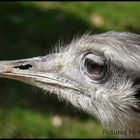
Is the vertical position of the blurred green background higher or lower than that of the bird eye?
higher

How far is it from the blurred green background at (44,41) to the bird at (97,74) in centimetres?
53

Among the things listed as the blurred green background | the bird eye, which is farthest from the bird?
the blurred green background

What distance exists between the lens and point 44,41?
6340 mm

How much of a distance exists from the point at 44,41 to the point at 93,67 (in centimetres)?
329

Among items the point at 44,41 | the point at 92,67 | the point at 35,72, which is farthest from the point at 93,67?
the point at 44,41

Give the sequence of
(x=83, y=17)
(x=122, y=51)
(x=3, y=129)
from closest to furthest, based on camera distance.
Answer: (x=122, y=51)
(x=3, y=129)
(x=83, y=17)

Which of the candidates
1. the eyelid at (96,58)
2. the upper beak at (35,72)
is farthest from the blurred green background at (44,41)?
the eyelid at (96,58)

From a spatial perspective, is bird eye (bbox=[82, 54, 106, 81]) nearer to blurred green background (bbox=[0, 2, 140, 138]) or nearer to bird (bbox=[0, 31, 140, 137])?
bird (bbox=[0, 31, 140, 137])

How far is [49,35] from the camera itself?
6.50m

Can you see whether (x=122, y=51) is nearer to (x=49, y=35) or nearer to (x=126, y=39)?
(x=126, y=39)

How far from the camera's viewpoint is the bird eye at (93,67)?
9.73ft

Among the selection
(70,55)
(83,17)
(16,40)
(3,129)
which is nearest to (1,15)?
(16,40)

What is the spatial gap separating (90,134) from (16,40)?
5.19ft

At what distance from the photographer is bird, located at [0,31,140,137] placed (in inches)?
112
